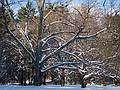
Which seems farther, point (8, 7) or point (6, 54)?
point (6, 54)

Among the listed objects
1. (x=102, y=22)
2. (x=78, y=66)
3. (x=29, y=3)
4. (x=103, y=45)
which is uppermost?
(x=29, y=3)

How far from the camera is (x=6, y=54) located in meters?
32.7

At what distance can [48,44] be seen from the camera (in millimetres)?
24469

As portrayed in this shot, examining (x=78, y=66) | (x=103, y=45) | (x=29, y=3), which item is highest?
(x=29, y=3)

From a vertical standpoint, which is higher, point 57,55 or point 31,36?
point 31,36

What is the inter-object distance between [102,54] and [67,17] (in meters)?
3.91

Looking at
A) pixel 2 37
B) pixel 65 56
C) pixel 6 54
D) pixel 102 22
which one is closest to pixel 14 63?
pixel 6 54

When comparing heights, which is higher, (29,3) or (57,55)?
(29,3)

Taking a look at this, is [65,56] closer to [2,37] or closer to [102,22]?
[102,22]

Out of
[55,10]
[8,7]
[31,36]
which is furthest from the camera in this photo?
[31,36]

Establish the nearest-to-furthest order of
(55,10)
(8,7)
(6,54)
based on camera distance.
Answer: (8,7) < (55,10) < (6,54)

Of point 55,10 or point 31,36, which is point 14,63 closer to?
point 31,36

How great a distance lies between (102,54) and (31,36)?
5.88 metres

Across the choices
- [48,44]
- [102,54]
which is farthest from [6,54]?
[102,54]
